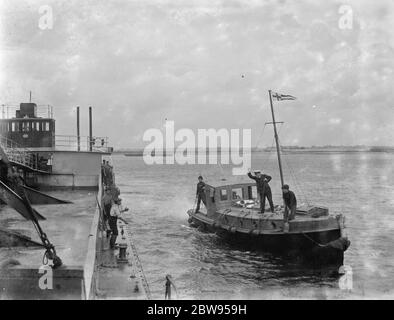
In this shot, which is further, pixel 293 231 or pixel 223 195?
pixel 223 195

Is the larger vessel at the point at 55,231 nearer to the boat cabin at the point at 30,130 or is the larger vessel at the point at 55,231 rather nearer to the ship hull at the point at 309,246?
the boat cabin at the point at 30,130

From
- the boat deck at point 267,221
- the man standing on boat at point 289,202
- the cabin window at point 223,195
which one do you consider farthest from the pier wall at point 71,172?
the man standing on boat at point 289,202

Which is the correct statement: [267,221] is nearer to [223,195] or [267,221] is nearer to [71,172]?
[223,195]

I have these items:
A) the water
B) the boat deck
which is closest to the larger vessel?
the water

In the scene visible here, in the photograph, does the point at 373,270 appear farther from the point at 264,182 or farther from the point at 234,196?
the point at 234,196

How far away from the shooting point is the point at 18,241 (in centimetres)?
A: 1224

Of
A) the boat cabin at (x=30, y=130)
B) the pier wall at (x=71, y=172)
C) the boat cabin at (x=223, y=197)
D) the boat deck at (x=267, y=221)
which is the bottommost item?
the boat deck at (x=267, y=221)

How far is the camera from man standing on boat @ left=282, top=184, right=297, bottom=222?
1850 cm

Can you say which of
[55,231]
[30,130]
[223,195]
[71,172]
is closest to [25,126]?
[30,130]

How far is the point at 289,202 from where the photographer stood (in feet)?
62.8

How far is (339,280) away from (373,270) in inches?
106

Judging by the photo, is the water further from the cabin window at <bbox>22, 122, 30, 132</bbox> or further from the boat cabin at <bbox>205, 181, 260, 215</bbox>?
the cabin window at <bbox>22, 122, 30, 132</bbox>

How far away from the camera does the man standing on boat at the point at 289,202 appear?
18.5 meters
